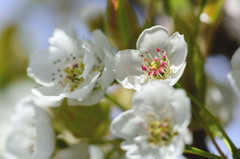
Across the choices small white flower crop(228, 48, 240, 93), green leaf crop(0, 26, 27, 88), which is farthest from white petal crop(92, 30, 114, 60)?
green leaf crop(0, 26, 27, 88)

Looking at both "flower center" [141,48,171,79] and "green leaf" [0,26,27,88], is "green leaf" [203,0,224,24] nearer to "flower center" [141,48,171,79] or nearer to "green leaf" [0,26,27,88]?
"flower center" [141,48,171,79]

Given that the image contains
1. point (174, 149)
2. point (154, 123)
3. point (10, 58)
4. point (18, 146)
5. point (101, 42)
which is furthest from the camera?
point (10, 58)

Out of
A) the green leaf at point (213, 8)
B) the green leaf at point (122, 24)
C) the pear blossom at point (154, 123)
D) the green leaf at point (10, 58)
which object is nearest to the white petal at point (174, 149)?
the pear blossom at point (154, 123)

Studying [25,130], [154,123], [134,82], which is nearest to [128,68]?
[134,82]

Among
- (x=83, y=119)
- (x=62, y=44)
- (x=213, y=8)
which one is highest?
(x=213, y=8)

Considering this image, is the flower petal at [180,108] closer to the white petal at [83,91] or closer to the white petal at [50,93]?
the white petal at [83,91]

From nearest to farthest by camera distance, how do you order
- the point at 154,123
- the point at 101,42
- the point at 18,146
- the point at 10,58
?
the point at 154,123 < the point at 101,42 < the point at 18,146 < the point at 10,58

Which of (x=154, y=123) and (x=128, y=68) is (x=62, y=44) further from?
(x=154, y=123)
